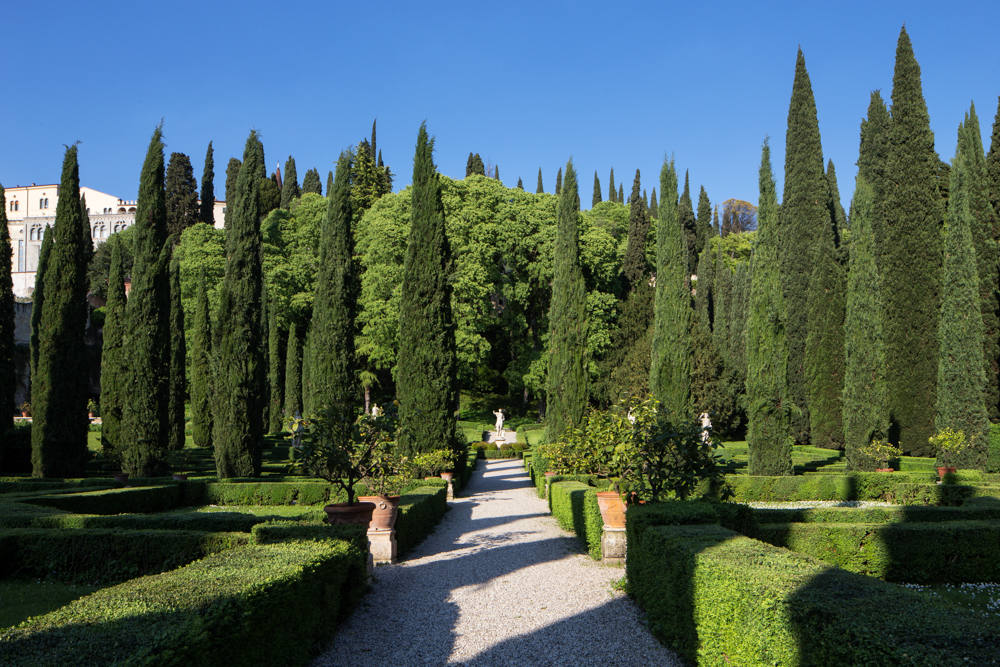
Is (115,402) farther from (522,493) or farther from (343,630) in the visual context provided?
(343,630)

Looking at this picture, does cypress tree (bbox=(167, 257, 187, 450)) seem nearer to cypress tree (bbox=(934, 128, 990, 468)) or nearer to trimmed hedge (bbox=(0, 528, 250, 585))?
trimmed hedge (bbox=(0, 528, 250, 585))

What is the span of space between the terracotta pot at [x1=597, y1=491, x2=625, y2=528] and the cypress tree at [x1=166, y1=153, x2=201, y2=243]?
50.8m

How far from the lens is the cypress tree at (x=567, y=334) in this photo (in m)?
19.8

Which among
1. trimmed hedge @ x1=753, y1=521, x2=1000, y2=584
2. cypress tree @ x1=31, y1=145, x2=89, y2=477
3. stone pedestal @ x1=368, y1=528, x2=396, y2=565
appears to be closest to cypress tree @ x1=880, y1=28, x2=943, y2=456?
trimmed hedge @ x1=753, y1=521, x2=1000, y2=584

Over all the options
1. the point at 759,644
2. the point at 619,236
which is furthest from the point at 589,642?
the point at 619,236

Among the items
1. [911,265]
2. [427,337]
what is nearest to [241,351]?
[427,337]

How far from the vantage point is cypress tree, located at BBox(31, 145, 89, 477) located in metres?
17.3

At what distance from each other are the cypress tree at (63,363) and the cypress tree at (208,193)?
39.6 metres

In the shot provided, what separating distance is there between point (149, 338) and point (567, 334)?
38.3 ft

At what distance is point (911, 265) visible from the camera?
25.0 meters

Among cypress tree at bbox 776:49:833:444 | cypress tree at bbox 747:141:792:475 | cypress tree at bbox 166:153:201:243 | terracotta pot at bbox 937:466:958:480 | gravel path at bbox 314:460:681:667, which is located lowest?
gravel path at bbox 314:460:681:667

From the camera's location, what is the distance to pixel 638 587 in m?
7.07

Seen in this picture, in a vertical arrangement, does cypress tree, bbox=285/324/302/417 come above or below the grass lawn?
above

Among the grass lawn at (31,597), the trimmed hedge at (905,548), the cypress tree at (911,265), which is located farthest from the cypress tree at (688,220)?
the grass lawn at (31,597)
